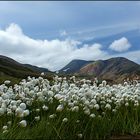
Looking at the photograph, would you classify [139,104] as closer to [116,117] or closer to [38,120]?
[116,117]

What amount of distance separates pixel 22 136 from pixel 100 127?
8.77 feet

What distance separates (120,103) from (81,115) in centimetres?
281

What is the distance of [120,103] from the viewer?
14180mm

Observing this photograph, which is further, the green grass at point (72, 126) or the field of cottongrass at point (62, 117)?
the field of cottongrass at point (62, 117)

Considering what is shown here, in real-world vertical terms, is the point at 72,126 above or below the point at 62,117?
below

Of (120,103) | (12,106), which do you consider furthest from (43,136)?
(120,103)

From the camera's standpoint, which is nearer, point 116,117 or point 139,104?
point 116,117

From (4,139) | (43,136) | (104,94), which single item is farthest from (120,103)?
(4,139)

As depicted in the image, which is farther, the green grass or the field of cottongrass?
→ the field of cottongrass

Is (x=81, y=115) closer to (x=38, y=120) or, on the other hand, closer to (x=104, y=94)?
(x=38, y=120)

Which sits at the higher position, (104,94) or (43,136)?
(104,94)

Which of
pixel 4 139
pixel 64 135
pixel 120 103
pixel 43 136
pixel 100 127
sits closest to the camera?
pixel 4 139

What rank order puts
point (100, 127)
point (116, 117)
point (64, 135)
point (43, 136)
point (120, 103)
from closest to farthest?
1. point (43, 136)
2. point (64, 135)
3. point (100, 127)
4. point (116, 117)
5. point (120, 103)

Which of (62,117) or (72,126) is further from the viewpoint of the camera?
(62,117)
